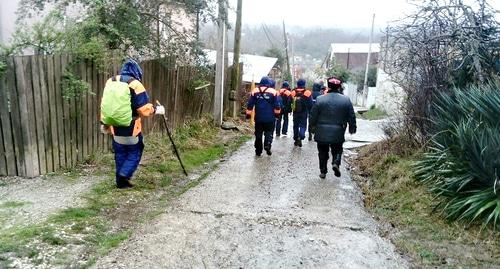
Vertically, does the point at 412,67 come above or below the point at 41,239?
above

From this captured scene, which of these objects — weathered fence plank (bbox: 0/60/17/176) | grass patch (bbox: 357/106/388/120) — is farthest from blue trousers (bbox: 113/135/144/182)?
grass patch (bbox: 357/106/388/120)

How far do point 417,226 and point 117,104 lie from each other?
375 centimetres

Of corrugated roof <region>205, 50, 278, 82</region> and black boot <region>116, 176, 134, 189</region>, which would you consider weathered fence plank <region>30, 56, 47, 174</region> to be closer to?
black boot <region>116, 176, 134, 189</region>

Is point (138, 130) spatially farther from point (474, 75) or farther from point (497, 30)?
point (497, 30)

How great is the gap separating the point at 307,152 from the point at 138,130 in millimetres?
4889

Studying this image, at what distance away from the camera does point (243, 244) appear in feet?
14.6

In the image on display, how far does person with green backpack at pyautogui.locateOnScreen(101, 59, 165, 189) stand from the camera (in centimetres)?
566

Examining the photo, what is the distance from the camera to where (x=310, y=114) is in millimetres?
7848

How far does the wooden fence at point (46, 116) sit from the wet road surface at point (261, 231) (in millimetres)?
1916

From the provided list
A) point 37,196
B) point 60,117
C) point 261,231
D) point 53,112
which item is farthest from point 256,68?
point 261,231

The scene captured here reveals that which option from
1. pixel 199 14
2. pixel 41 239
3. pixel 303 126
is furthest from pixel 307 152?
pixel 41 239

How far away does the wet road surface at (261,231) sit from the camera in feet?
13.5

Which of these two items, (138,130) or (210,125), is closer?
(138,130)

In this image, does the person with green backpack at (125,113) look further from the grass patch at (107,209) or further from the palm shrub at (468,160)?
the palm shrub at (468,160)
